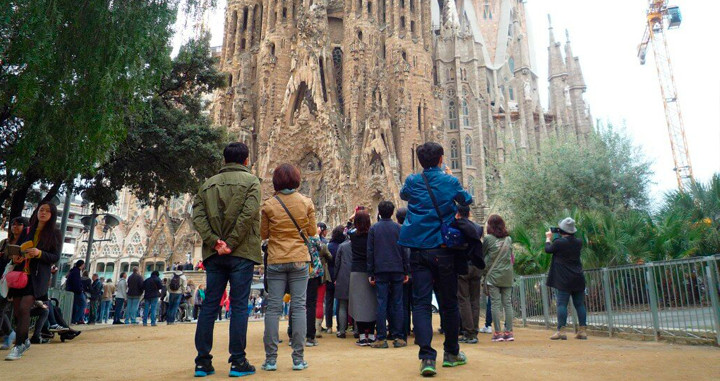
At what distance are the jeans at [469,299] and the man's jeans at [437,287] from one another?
227cm

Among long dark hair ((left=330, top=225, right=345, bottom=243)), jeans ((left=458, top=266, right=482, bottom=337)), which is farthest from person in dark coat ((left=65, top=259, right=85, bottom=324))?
jeans ((left=458, top=266, right=482, bottom=337))

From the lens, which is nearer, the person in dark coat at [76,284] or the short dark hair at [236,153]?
the short dark hair at [236,153]

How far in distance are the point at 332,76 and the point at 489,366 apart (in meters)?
31.2

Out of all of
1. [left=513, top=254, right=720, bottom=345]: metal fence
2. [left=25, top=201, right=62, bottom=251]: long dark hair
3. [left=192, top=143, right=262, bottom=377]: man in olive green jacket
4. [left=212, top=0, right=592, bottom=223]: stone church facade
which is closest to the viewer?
[left=192, top=143, right=262, bottom=377]: man in olive green jacket

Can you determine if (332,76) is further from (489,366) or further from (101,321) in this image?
(489,366)

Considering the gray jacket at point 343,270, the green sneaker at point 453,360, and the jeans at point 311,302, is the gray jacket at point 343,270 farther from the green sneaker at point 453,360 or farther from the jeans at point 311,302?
the green sneaker at point 453,360

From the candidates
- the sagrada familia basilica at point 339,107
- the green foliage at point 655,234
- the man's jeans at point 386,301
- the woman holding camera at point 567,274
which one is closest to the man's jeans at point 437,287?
the man's jeans at point 386,301

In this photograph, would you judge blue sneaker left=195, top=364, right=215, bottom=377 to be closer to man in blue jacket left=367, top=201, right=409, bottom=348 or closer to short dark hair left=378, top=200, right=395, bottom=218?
man in blue jacket left=367, top=201, right=409, bottom=348

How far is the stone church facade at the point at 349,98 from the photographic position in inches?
1228

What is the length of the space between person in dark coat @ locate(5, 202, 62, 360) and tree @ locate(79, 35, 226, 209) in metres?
7.84

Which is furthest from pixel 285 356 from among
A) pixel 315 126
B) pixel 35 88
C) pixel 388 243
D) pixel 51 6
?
pixel 315 126

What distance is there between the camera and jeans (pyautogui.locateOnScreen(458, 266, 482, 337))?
6.54 m

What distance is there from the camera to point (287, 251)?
14.5 ft

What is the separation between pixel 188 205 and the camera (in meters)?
34.5
